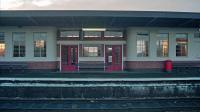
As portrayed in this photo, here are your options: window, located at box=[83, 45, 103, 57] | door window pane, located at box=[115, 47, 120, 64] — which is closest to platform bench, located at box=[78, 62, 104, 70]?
window, located at box=[83, 45, 103, 57]

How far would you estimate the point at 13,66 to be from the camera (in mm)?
22219

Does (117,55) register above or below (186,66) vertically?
above

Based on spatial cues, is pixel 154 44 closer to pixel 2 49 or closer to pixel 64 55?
pixel 64 55

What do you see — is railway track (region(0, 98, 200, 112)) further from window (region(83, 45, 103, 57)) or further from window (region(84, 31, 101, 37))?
window (region(84, 31, 101, 37))

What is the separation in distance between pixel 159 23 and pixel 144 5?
202 centimetres

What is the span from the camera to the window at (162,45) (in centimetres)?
2331

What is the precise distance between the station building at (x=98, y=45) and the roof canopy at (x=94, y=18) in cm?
51

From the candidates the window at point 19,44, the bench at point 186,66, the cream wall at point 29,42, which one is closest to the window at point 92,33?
the cream wall at point 29,42

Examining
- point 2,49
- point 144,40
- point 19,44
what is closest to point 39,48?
point 19,44

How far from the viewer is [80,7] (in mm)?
A: 21500

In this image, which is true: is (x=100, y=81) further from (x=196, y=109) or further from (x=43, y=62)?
(x=43, y=62)

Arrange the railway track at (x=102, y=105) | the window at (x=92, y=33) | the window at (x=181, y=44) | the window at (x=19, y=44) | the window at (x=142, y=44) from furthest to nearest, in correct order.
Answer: the window at (x=181, y=44), the window at (x=92, y=33), the window at (x=142, y=44), the window at (x=19, y=44), the railway track at (x=102, y=105)

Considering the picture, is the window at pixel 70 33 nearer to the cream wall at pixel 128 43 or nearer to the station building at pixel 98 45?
the station building at pixel 98 45

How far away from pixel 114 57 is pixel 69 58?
12.5 ft
